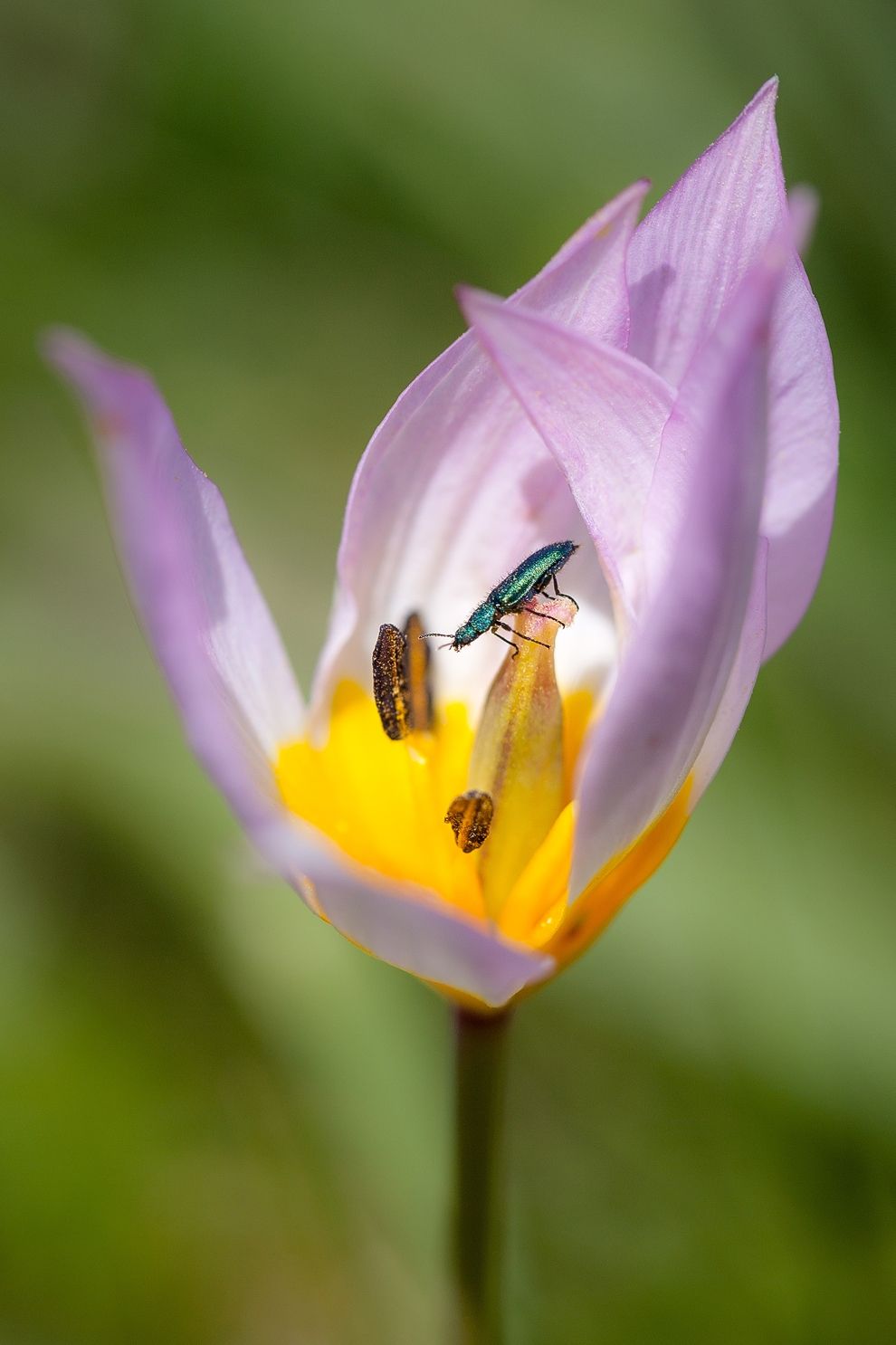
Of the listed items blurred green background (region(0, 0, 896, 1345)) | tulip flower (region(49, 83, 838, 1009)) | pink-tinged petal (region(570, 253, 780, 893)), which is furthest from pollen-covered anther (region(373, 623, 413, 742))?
blurred green background (region(0, 0, 896, 1345))

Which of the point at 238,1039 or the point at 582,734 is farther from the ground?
the point at 582,734

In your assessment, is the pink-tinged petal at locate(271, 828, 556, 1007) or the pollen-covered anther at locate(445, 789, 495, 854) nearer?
the pink-tinged petal at locate(271, 828, 556, 1007)

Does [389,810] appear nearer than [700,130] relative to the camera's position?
Yes

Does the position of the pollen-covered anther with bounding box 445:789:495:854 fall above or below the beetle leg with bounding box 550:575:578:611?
below

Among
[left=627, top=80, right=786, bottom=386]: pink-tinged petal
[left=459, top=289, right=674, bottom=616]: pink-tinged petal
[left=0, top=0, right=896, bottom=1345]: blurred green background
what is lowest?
[left=0, top=0, right=896, bottom=1345]: blurred green background

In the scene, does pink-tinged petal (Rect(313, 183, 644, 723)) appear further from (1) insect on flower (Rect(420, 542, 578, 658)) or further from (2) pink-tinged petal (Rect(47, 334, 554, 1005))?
(2) pink-tinged petal (Rect(47, 334, 554, 1005))

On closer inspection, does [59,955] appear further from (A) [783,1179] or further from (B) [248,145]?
(B) [248,145]

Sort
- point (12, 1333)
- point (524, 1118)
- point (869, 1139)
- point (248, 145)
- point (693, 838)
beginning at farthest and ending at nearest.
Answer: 1. point (248, 145)
2. point (524, 1118)
3. point (693, 838)
4. point (12, 1333)
5. point (869, 1139)

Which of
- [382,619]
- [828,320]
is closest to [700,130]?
[828,320]

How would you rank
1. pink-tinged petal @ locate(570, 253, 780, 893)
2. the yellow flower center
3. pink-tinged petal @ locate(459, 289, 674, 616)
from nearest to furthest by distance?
pink-tinged petal @ locate(570, 253, 780, 893) < pink-tinged petal @ locate(459, 289, 674, 616) < the yellow flower center
